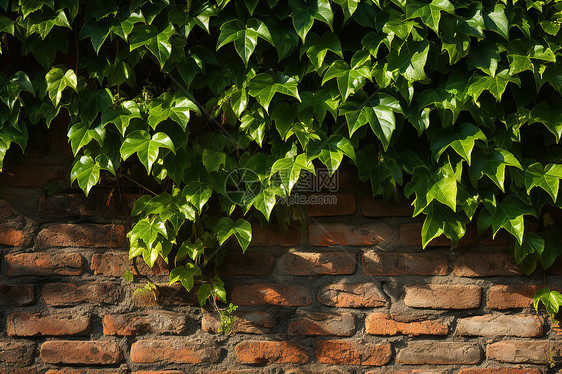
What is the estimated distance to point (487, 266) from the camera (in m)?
1.27

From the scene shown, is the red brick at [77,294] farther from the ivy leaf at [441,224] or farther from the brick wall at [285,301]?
the ivy leaf at [441,224]

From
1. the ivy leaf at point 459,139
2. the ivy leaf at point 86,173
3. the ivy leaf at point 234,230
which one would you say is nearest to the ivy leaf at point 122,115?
the ivy leaf at point 86,173

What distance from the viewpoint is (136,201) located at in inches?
48.1

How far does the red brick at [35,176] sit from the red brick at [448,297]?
1.02 meters

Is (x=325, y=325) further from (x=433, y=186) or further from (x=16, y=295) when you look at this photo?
(x=16, y=295)

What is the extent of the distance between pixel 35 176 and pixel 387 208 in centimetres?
97

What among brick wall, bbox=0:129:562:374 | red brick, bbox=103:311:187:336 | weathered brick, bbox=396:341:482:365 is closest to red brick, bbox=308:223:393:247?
brick wall, bbox=0:129:562:374

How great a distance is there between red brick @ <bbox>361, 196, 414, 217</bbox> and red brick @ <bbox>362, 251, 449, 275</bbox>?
11 cm

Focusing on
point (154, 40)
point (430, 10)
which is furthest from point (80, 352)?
point (430, 10)

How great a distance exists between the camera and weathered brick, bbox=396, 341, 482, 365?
1262mm

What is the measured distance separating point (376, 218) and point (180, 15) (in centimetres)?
74

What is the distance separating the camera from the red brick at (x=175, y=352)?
1.27 m

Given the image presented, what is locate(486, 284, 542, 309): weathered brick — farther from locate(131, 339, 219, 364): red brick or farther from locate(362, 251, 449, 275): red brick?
locate(131, 339, 219, 364): red brick

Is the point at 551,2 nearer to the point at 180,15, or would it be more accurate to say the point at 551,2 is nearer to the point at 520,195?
the point at 520,195
